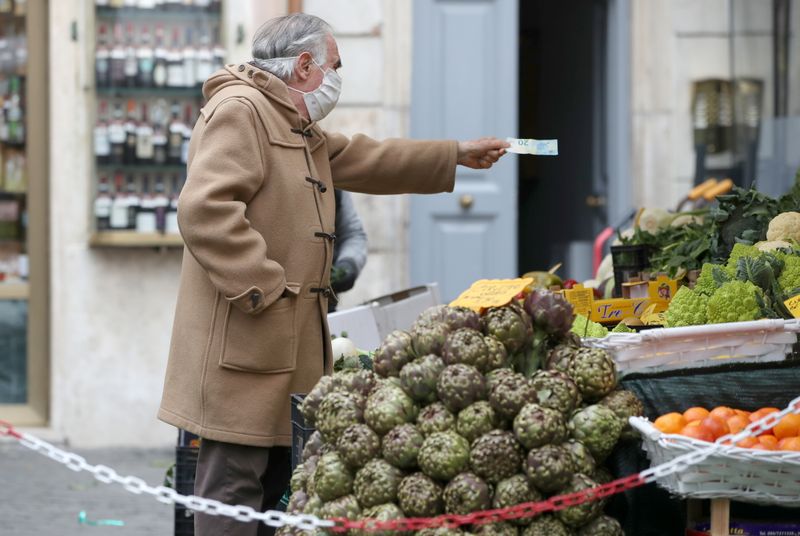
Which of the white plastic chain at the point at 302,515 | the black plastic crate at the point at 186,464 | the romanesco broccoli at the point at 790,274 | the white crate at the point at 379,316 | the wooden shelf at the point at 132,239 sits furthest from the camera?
the wooden shelf at the point at 132,239

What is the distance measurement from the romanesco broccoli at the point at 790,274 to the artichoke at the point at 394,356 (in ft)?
4.38

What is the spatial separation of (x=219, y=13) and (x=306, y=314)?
4.57 m

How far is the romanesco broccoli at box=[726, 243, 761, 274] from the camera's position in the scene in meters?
4.11

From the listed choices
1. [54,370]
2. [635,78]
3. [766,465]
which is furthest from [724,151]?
[766,465]

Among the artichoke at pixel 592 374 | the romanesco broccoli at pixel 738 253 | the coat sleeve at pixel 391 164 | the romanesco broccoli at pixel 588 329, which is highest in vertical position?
the coat sleeve at pixel 391 164

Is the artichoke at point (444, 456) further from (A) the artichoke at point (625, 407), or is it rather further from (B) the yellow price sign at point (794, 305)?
(B) the yellow price sign at point (794, 305)

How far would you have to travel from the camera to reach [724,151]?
8000 millimetres

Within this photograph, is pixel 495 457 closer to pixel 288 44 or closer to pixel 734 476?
pixel 734 476

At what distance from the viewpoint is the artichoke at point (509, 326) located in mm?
3186

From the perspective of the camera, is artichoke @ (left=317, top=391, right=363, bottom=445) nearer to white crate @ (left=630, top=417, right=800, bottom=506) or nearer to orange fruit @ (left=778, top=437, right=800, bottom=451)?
white crate @ (left=630, top=417, right=800, bottom=506)

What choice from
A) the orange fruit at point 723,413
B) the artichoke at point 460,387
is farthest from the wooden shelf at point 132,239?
the orange fruit at point 723,413

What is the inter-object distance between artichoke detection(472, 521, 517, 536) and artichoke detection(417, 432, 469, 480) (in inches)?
5.5

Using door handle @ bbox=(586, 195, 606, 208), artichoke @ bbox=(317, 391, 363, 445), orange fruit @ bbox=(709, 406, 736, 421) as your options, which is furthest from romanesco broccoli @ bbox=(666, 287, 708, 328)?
door handle @ bbox=(586, 195, 606, 208)

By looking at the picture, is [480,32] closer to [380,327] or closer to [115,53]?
[115,53]
